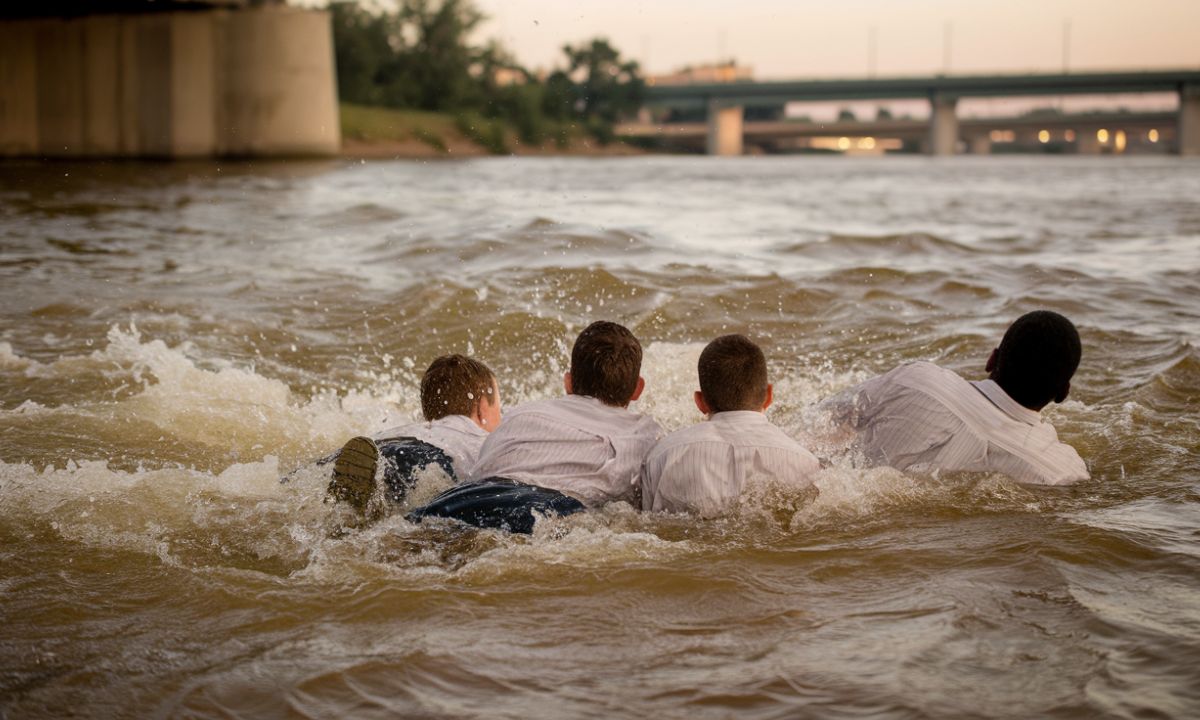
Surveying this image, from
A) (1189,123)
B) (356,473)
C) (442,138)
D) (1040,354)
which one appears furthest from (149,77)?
(1189,123)

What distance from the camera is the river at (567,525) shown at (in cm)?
391

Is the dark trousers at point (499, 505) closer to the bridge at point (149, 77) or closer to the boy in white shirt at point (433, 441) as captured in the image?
the boy in white shirt at point (433, 441)

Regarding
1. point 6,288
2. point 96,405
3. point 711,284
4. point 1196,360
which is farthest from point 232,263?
point 1196,360

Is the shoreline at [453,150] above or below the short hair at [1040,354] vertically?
above

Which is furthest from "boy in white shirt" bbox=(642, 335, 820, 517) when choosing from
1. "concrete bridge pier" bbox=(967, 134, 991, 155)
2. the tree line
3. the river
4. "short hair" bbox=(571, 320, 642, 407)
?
"concrete bridge pier" bbox=(967, 134, 991, 155)

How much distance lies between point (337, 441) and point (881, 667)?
4.44 m

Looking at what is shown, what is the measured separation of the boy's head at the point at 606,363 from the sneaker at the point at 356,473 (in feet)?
3.19

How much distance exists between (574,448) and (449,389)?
926 mm

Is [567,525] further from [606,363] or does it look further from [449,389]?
[449,389]

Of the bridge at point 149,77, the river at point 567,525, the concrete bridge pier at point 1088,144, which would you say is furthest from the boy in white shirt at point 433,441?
the concrete bridge pier at point 1088,144

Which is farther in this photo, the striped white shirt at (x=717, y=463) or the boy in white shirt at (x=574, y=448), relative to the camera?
the striped white shirt at (x=717, y=463)

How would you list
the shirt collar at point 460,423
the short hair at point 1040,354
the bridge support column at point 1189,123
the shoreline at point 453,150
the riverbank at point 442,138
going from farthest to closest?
the bridge support column at point 1189,123 < the riverbank at point 442,138 < the shoreline at point 453,150 < the shirt collar at point 460,423 < the short hair at point 1040,354

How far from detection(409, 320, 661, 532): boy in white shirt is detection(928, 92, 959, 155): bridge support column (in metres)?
82.5

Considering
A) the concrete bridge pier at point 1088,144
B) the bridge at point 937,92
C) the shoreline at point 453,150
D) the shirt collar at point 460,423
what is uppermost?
the bridge at point 937,92
